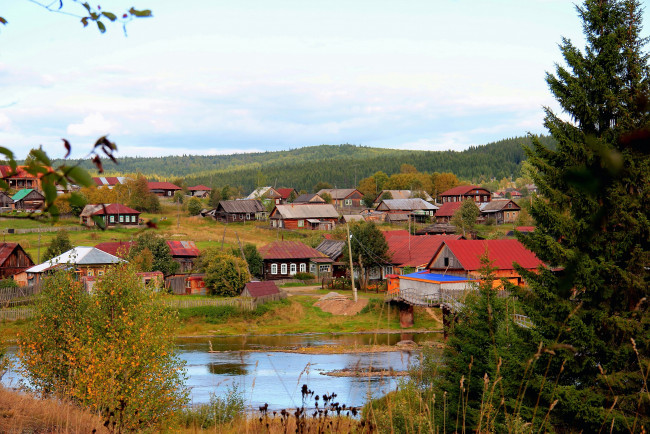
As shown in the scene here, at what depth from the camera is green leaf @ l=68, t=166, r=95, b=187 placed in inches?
72.6

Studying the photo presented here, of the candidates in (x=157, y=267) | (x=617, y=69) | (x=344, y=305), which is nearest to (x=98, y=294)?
(x=617, y=69)

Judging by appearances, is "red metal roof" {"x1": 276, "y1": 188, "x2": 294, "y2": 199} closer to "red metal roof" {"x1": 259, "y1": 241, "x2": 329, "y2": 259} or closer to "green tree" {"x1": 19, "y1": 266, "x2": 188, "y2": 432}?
"red metal roof" {"x1": 259, "y1": 241, "x2": 329, "y2": 259}

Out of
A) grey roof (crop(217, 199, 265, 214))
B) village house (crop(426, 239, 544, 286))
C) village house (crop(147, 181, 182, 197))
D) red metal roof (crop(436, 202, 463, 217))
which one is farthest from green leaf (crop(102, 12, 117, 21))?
village house (crop(147, 181, 182, 197))

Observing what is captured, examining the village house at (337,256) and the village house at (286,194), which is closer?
the village house at (337,256)

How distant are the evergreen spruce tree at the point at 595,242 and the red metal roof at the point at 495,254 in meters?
29.0

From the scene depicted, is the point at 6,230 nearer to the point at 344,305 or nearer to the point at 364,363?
the point at 344,305

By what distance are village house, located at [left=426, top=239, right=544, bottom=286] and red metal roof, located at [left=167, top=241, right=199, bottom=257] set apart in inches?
902

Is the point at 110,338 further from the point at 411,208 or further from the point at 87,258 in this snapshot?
the point at 411,208

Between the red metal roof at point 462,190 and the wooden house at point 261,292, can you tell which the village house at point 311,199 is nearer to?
the red metal roof at point 462,190

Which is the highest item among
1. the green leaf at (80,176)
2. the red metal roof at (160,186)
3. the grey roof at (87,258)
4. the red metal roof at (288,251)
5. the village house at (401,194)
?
the red metal roof at (160,186)

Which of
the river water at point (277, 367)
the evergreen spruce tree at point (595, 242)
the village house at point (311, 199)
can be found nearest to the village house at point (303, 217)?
the village house at point (311, 199)

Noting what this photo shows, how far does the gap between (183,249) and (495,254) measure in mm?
29051

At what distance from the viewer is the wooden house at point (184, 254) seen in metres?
55.8

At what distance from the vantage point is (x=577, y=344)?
14039mm
